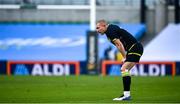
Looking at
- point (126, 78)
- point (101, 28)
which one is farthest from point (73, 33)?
point (101, 28)

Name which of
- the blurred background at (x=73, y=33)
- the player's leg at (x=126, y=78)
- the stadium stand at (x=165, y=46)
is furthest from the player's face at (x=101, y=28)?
the stadium stand at (x=165, y=46)

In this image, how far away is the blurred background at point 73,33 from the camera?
33.3 metres

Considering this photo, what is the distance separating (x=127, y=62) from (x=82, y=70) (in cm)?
1794

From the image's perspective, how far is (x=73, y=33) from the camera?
→ 38750 mm

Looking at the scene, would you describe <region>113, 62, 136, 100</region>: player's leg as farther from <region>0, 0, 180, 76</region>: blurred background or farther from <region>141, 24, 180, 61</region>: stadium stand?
<region>141, 24, 180, 61</region>: stadium stand

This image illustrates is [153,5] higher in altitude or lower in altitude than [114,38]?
lower

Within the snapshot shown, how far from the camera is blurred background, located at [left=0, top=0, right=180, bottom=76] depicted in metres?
33.3

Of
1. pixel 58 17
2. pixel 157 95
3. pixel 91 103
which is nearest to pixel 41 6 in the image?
pixel 58 17

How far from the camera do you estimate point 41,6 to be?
132 ft

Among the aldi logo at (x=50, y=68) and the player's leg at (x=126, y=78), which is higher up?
the player's leg at (x=126, y=78)

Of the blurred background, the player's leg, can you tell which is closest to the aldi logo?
the blurred background

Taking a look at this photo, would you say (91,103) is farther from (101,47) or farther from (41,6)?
(41,6)

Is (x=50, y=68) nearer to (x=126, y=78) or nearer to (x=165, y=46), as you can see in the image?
(x=165, y=46)

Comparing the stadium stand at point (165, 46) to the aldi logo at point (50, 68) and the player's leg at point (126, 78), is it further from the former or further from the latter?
the player's leg at point (126, 78)
